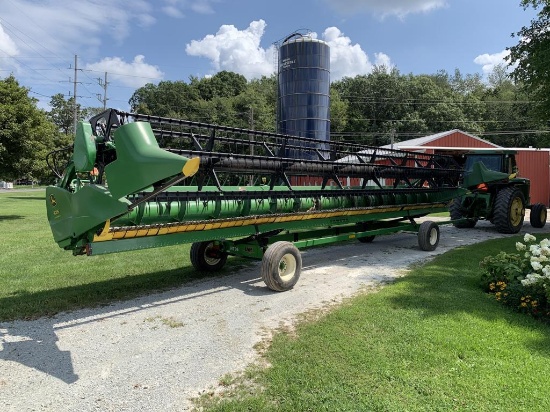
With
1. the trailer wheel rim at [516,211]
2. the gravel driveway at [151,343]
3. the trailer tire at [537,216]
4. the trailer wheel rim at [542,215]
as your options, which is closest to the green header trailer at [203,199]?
the gravel driveway at [151,343]

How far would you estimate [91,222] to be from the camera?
4.75m

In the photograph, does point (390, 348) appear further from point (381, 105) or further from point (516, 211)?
point (381, 105)

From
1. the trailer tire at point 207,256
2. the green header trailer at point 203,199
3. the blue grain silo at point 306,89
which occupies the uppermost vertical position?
the blue grain silo at point 306,89

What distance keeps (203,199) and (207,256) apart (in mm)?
2164

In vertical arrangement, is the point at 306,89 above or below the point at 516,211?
above

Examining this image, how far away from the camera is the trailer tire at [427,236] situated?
10.2 meters

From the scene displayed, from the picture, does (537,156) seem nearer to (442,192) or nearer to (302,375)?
(442,192)

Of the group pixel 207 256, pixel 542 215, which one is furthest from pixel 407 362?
pixel 542 215

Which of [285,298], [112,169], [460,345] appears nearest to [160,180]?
[112,169]

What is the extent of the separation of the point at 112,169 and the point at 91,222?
0.81 meters

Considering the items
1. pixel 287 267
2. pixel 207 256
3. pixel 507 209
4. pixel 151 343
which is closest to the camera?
pixel 151 343

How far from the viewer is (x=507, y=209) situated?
13.1 m

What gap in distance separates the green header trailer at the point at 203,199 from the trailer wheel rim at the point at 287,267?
0.06 feet

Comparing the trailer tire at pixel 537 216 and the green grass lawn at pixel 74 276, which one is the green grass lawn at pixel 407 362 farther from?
the trailer tire at pixel 537 216
